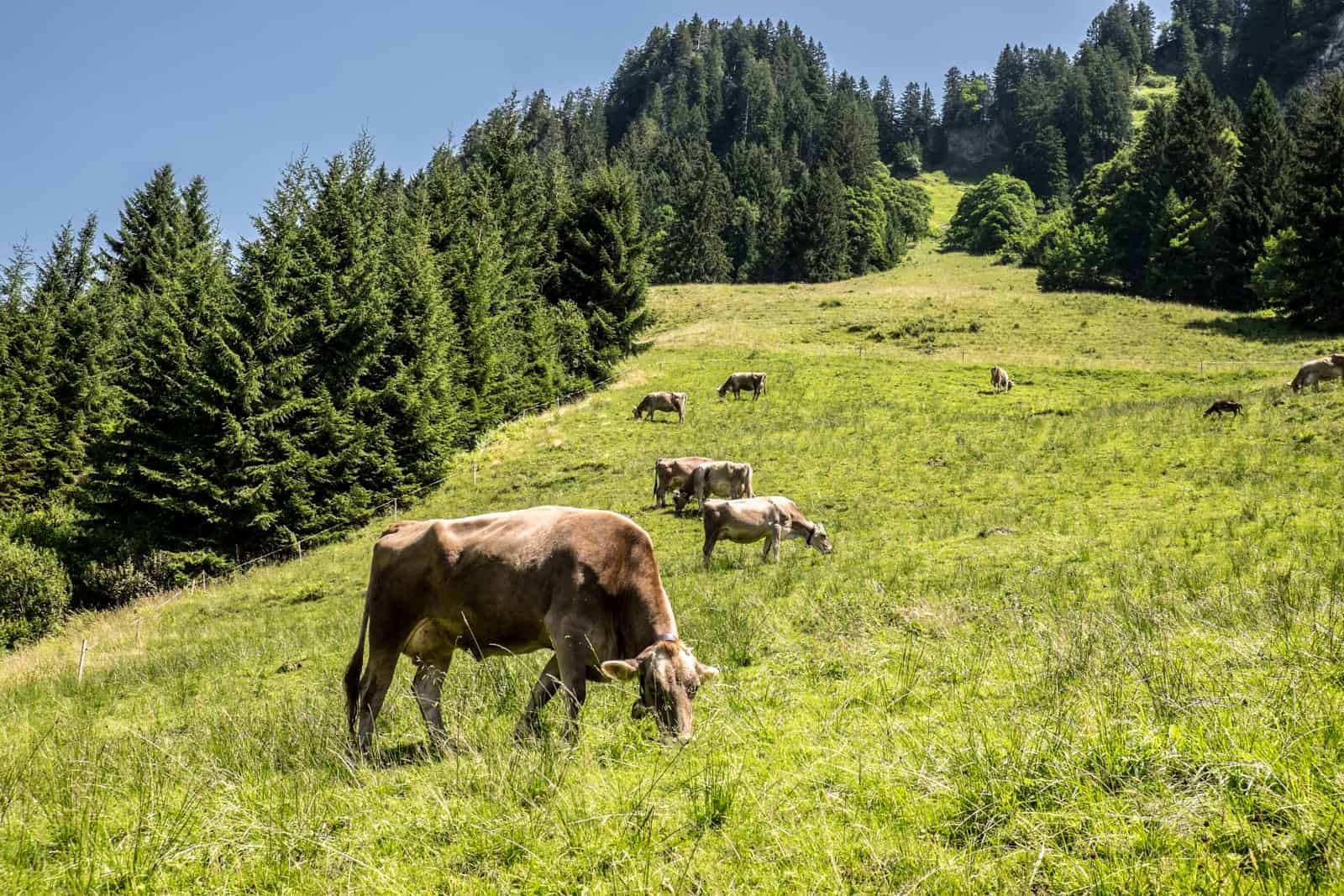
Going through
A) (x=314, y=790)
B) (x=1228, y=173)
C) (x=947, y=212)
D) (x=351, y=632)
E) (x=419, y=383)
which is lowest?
(x=351, y=632)

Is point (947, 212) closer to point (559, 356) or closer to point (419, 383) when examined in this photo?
point (559, 356)

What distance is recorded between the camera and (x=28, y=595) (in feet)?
74.6

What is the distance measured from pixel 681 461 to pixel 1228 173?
246 ft

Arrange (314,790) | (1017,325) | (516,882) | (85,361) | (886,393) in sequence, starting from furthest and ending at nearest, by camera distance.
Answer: (1017,325), (85,361), (886,393), (314,790), (516,882)

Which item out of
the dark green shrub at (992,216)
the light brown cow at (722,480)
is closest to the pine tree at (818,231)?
the dark green shrub at (992,216)

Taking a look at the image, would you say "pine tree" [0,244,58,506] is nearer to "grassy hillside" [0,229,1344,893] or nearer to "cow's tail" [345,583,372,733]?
"grassy hillside" [0,229,1344,893]

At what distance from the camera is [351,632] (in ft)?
48.2

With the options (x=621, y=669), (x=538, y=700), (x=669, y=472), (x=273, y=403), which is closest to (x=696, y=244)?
(x=273, y=403)

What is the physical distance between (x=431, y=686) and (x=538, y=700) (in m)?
1.33

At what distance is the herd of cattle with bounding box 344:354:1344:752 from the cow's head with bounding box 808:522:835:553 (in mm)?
10917

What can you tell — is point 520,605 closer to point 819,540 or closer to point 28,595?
point 819,540

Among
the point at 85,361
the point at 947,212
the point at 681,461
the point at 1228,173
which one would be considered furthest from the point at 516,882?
the point at 947,212

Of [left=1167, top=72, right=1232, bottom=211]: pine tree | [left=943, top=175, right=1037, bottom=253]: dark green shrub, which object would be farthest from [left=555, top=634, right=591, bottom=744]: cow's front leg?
[left=943, top=175, right=1037, bottom=253]: dark green shrub

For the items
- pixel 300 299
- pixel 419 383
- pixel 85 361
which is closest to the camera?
pixel 300 299
